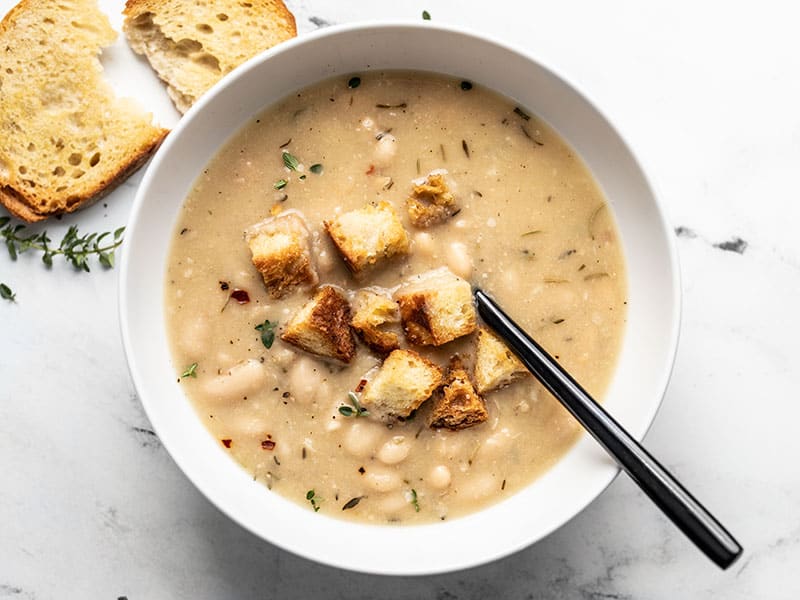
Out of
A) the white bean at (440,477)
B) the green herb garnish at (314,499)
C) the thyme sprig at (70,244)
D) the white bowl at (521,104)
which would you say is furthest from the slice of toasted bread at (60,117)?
the white bean at (440,477)

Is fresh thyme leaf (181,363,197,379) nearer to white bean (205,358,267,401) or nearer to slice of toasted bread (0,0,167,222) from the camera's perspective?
white bean (205,358,267,401)

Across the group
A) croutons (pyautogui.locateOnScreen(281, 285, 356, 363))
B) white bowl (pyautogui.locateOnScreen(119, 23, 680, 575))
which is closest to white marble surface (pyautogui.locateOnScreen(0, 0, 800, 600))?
white bowl (pyautogui.locateOnScreen(119, 23, 680, 575))

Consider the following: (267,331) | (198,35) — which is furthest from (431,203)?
(198,35)

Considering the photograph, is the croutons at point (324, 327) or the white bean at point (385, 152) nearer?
the croutons at point (324, 327)

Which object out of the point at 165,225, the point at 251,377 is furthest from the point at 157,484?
the point at 165,225

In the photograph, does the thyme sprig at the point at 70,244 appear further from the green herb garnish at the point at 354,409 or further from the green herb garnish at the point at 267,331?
the green herb garnish at the point at 354,409

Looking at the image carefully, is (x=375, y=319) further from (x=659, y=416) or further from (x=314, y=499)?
(x=659, y=416)
